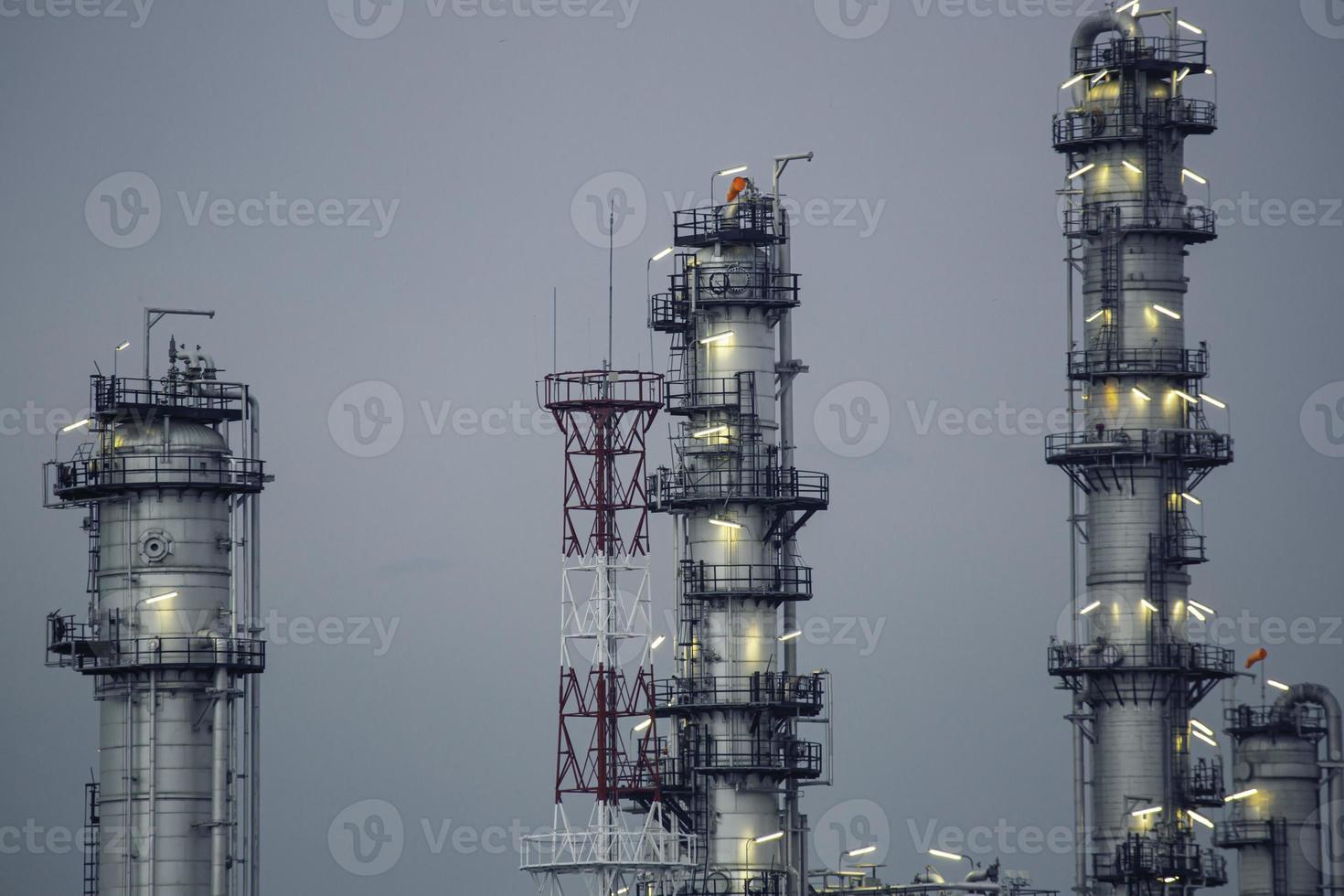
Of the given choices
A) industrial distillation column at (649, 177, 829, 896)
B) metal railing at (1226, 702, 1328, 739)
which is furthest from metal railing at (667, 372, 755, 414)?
metal railing at (1226, 702, 1328, 739)

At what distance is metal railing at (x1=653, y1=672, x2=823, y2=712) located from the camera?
155500 millimetres

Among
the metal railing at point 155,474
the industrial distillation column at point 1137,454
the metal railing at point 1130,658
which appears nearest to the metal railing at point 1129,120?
the industrial distillation column at point 1137,454

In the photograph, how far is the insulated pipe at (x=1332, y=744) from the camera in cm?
17175

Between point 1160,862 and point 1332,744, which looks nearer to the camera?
point 1160,862

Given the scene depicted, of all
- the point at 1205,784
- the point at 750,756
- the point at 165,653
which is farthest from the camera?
the point at 1205,784

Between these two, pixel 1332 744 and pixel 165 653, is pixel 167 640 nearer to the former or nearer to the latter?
pixel 165 653

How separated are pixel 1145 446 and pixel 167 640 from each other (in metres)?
48.4

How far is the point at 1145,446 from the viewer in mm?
163750

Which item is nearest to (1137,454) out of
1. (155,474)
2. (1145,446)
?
(1145,446)

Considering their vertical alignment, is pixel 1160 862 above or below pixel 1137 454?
below

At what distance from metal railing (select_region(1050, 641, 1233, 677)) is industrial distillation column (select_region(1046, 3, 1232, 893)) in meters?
0.08

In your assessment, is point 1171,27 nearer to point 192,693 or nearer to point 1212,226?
point 1212,226

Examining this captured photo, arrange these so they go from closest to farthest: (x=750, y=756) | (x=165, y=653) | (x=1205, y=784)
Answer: (x=165, y=653) < (x=750, y=756) < (x=1205, y=784)

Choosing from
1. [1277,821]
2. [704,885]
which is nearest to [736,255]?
[704,885]
